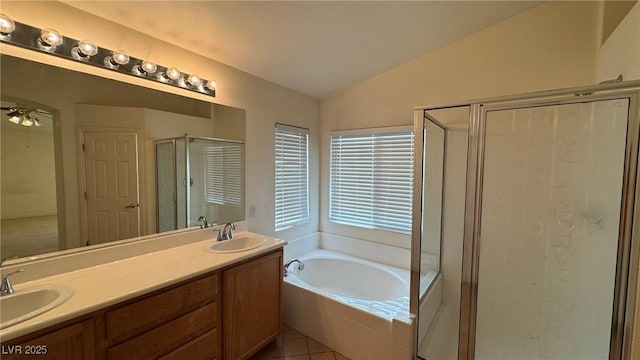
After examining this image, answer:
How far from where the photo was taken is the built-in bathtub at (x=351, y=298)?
1863mm

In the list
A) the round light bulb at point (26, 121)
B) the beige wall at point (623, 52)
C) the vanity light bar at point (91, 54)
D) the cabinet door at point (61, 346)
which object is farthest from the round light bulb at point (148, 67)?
the beige wall at point (623, 52)

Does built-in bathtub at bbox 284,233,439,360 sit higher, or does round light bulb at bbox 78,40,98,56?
round light bulb at bbox 78,40,98,56

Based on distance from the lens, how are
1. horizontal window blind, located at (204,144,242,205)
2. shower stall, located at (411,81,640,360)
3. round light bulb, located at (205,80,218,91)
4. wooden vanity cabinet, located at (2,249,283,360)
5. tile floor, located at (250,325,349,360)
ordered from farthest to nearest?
horizontal window blind, located at (204,144,242,205) → round light bulb, located at (205,80,218,91) → tile floor, located at (250,325,349,360) → shower stall, located at (411,81,640,360) → wooden vanity cabinet, located at (2,249,283,360)

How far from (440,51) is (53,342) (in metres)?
3.28

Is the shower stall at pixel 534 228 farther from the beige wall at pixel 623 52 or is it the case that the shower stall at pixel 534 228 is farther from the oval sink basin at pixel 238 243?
the oval sink basin at pixel 238 243

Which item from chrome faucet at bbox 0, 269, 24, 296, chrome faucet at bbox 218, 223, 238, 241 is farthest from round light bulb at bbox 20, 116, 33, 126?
chrome faucet at bbox 218, 223, 238, 241

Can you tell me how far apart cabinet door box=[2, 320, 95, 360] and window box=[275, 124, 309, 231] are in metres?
1.86

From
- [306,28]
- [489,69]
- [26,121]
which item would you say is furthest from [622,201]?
[26,121]

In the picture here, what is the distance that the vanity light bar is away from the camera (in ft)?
4.26

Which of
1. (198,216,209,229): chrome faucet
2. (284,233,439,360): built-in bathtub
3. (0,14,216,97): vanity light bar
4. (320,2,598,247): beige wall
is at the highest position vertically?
(320,2,598,247): beige wall

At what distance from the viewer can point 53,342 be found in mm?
1024

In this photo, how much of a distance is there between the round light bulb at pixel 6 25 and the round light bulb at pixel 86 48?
25 cm

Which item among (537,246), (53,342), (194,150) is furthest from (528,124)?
(53,342)

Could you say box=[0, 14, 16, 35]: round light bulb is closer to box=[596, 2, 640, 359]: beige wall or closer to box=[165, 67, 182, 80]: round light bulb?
box=[165, 67, 182, 80]: round light bulb
